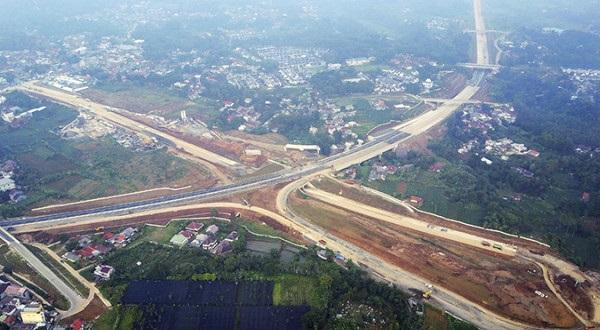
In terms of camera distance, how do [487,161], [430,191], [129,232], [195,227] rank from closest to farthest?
[129,232], [195,227], [430,191], [487,161]

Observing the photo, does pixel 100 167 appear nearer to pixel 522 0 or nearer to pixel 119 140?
pixel 119 140

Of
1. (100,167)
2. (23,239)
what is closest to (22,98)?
(100,167)

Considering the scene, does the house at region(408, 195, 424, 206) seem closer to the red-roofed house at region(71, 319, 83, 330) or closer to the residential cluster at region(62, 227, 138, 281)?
the residential cluster at region(62, 227, 138, 281)

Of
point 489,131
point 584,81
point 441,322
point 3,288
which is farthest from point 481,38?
point 3,288

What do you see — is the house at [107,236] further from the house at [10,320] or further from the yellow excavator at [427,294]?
the yellow excavator at [427,294]

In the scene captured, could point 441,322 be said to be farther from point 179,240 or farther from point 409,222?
point 179,240

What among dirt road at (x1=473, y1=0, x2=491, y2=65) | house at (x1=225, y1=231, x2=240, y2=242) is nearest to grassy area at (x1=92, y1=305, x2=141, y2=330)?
house at (x1=225, y1=231, x2=240, y2=242)

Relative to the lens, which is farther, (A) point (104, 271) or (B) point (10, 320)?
(A) point (104, 271)
